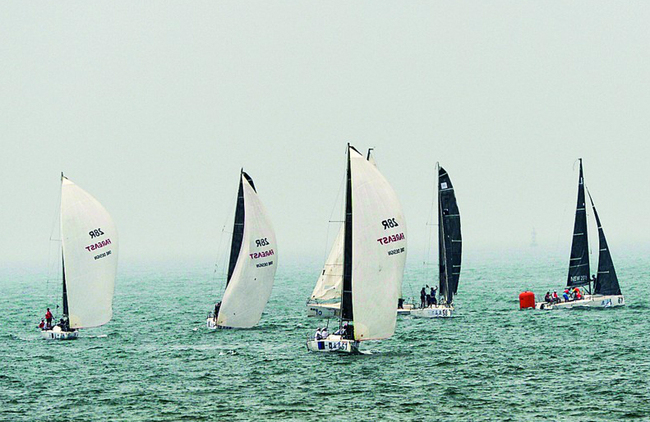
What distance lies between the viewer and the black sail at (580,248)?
241ft

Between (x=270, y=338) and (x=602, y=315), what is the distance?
954 inches

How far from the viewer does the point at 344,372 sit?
46875 mm

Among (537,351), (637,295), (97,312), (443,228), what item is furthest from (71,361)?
(637,295)

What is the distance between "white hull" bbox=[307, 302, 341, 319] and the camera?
233ft

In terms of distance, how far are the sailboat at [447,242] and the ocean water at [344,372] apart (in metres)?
1.93

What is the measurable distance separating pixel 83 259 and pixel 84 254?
1.07 feet

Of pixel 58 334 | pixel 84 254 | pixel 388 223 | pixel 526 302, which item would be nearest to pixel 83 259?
pixel 84 254

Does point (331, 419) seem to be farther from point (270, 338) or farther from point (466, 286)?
point (466, 286)

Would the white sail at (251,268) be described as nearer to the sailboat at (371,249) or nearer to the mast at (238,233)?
the mast at (238,233)

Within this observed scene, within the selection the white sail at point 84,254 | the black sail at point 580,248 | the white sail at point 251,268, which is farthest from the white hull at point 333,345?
the black sail at point 580,248

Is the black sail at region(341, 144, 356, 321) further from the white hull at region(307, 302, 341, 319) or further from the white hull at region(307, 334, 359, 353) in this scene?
the white hull at region(307, 302, 341, 319)

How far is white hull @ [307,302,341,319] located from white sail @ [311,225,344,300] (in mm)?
787

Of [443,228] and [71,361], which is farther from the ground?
[443,228]

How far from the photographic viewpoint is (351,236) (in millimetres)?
49094
